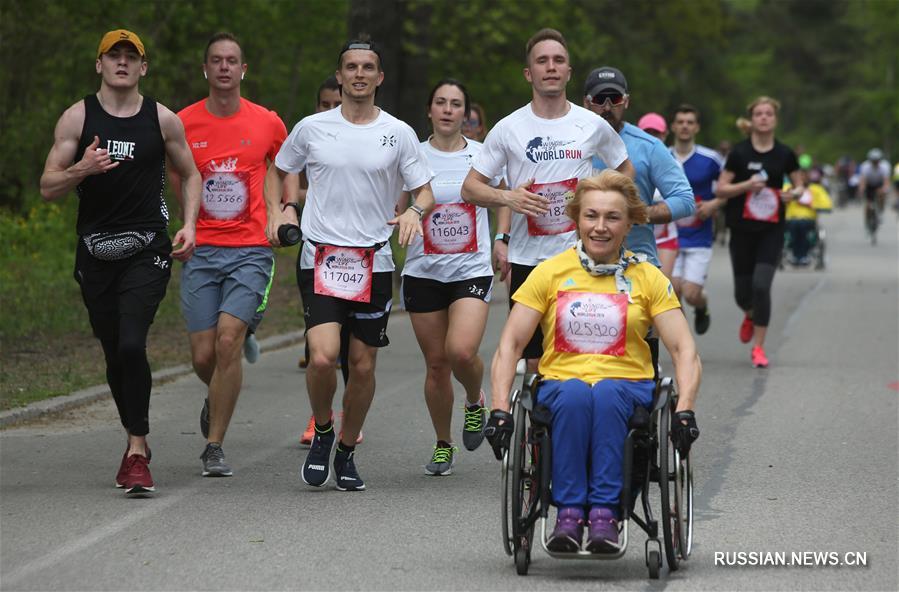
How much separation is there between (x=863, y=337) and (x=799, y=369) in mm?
3221

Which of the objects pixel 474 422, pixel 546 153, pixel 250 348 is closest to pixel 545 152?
pixel 546 153

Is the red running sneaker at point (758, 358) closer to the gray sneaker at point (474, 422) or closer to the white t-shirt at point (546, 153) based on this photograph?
the gray sneaker at point (474, 422)

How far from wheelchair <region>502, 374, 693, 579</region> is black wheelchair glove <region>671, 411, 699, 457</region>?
1.7 inches

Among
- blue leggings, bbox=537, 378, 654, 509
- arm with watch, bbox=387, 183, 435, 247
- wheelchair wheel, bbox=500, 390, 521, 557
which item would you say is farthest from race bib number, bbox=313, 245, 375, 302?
blue leggings, bbox=537, 378, 654, 509

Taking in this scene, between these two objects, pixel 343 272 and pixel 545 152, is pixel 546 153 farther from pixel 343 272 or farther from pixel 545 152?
pixel 343 272

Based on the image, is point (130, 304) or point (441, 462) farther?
point (441, 462)

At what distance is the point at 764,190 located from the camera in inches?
557

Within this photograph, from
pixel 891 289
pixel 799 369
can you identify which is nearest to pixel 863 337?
pixel 799 369

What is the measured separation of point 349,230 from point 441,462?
1.37m

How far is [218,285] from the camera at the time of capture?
9148mm

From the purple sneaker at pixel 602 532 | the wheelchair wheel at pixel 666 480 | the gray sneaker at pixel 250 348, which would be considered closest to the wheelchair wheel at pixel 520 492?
the purple sneaker at pixel 602 532

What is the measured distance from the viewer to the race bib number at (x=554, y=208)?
8703mm

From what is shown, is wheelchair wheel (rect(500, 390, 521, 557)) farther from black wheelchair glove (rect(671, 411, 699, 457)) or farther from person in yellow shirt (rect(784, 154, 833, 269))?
person in yellow shirt (rect(784, 154, 833, 269))

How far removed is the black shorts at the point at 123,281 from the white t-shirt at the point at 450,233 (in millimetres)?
1333
